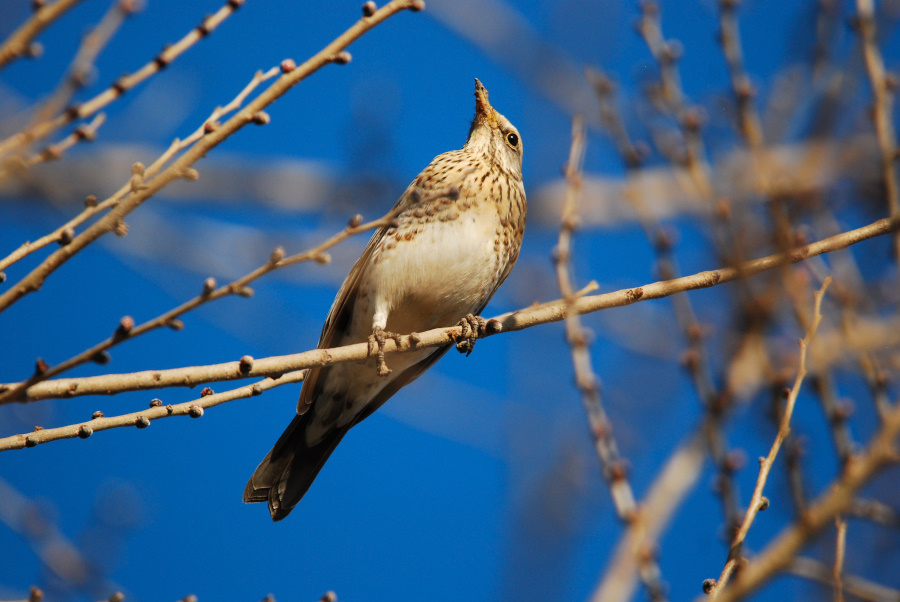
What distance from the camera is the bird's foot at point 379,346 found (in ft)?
13.0

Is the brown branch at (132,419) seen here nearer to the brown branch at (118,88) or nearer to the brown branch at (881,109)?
the brown branch at (118,88)

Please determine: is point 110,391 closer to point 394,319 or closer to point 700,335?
point 700,335

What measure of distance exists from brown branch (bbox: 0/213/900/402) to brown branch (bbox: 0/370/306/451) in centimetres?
11

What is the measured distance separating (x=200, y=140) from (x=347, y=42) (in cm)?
51

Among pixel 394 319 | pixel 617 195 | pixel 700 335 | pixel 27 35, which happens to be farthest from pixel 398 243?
pixel 27 35

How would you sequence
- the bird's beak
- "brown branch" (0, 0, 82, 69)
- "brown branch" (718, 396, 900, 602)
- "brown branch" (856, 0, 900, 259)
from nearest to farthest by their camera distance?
"brown branch" (718, 396, 900, 602)
"brown branch" (0, 0, 82, 69)
"brown branch" (856, 0, 900, 259)
the bird's beak

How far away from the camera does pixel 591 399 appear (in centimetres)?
298

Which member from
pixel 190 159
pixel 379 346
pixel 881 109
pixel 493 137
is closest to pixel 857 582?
pixel 881 109

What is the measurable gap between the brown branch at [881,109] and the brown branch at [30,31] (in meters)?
A: 2.83

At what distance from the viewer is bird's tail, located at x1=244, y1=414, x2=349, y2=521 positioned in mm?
4641

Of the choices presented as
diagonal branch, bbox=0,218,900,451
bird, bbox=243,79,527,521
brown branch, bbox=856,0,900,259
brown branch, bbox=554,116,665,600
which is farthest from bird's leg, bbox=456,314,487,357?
brown branch, bbox=856,0,900,259

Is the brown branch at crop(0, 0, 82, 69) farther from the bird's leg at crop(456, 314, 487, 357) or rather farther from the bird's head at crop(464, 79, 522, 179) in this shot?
the bird's head at crop(464, 79, 522, 179)

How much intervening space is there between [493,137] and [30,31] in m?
4.12

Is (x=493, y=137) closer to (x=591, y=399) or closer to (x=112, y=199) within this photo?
(x=591, y=399)
